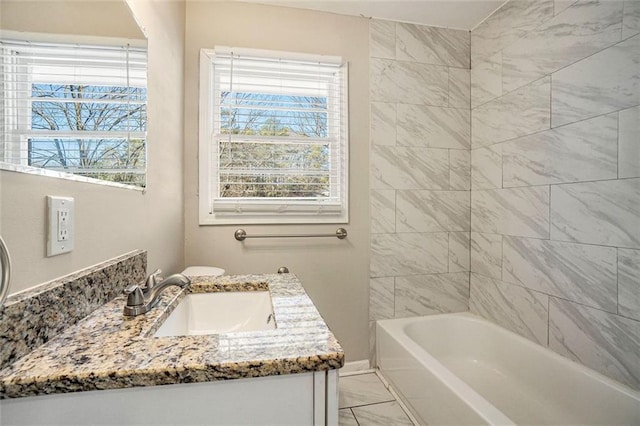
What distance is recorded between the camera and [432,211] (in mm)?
2102

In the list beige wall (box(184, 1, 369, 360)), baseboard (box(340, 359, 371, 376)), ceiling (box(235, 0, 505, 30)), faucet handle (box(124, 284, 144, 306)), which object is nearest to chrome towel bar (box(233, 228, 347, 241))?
beige wall (box(184, 1, 369, 360))

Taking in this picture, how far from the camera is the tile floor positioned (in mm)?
1561

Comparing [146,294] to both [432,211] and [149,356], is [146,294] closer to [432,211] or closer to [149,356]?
[149,356]

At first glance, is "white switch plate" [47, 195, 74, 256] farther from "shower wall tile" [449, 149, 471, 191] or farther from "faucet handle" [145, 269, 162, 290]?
"shower wall tile" [449, 149, 471, 191]

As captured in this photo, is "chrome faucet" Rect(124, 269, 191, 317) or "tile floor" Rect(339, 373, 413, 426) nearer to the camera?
"chrome faucet" Rect(124, 269, 191, 317)

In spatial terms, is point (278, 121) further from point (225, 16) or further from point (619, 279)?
point (619, 279)

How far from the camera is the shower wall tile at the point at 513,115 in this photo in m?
1.64

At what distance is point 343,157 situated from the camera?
197cm

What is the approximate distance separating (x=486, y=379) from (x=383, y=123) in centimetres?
174

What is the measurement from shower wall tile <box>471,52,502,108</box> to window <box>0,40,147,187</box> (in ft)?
6.63

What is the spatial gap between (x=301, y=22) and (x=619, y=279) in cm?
218

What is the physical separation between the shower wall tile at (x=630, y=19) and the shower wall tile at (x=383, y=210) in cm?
128

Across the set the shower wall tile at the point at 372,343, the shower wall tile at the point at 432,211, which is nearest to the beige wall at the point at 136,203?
the shower wall tile at the point at 372,343

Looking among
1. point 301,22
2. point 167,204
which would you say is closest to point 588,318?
point 167,204
